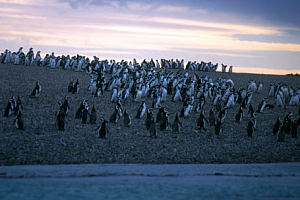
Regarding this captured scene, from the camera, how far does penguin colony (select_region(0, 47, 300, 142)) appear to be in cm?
1410

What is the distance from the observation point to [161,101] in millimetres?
20375

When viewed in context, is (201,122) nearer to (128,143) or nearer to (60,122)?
(128,143)

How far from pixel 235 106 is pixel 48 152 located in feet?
39.0

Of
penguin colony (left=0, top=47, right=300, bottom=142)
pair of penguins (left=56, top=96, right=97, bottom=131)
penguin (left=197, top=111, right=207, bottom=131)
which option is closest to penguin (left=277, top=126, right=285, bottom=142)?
penguin colony (left=0, top=47, right=300, bottom=142)

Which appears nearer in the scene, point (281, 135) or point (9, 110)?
point (281, 135)

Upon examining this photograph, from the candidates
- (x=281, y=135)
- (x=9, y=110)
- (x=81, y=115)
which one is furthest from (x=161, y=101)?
(x=281, y=135)

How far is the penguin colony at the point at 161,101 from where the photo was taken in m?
14.1

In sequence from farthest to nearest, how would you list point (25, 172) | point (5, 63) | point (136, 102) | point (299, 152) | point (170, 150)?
point (5, 63) → point (136, 102) → point (299, 152) → point (170, 150) → point (25, 172)

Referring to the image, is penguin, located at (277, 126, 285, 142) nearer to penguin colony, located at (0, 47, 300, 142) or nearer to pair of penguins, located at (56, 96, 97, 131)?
penguin colony, located at (0, 47, 300, 142)

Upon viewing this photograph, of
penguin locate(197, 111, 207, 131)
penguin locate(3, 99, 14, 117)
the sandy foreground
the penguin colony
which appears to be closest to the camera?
the sandy foreground

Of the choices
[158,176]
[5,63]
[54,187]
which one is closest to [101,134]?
[158,176]

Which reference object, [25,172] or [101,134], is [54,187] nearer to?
[25,172]

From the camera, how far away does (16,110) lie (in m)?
14.7

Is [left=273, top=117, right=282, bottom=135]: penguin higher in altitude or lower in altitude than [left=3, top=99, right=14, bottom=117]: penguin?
higher
